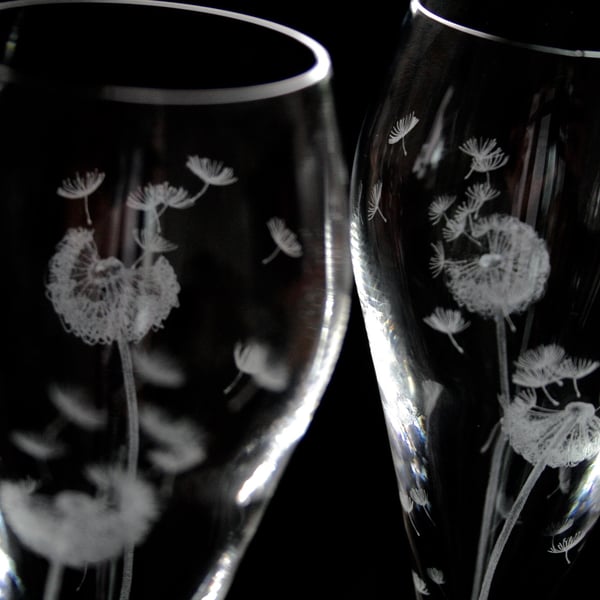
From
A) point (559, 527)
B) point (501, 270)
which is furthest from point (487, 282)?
point (559, 527)

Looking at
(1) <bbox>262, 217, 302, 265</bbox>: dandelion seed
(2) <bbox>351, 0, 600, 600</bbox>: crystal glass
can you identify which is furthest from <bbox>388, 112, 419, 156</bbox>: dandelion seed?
(1) <bbox>262, 217, 302, 265</bbox>: dandelion seed

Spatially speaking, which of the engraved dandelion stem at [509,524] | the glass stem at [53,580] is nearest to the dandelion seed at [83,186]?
the glass stem at [53,580]

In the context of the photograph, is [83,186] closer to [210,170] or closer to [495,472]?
[210,170]

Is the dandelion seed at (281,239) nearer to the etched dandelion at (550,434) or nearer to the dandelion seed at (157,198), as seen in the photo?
the dandelion seed at (157,198)

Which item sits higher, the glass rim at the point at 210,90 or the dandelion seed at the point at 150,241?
the glass rim at the point at 210,90

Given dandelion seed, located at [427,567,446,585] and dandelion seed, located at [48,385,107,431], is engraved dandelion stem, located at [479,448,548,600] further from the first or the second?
dandelion seed, located at [48,385,107,431]

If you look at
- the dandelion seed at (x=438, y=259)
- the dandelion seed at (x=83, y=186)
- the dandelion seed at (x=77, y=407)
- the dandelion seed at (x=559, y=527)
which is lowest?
the dandelion seed at (x=559, y=527)
